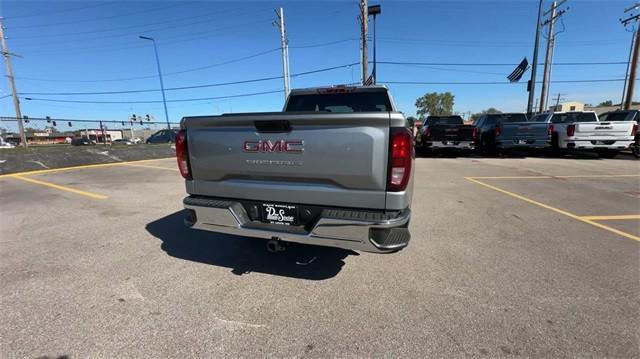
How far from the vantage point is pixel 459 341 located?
2.15 m

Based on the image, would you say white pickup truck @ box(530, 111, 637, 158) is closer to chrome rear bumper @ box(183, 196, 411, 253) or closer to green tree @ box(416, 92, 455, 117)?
chrome rear bumper @ box(183, 196, 411, 253)

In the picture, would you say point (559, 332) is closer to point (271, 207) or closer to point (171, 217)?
point (271, 207)

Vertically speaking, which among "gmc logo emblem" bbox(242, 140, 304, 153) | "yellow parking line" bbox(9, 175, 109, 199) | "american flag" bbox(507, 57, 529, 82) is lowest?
"yellow parking line" bbox(9, 175, 109, 199)

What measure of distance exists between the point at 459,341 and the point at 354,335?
2.50 ft

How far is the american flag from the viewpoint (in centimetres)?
2297

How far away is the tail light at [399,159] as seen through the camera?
236cm

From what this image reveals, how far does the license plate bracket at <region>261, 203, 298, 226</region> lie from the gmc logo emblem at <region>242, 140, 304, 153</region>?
1.71 feet

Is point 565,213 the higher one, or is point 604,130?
point 604,130

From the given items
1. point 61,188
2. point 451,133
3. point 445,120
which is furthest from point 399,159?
point 445,120

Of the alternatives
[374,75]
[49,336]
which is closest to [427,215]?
[49,336]

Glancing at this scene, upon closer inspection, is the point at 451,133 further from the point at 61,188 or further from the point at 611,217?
the point at 61,188

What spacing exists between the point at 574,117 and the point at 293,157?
19.1 meters

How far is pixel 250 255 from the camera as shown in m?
3.60

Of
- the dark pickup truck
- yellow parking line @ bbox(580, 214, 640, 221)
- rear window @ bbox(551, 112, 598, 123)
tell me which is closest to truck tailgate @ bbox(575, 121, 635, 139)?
rear window @ bbox(551, 112, 598, 123)
